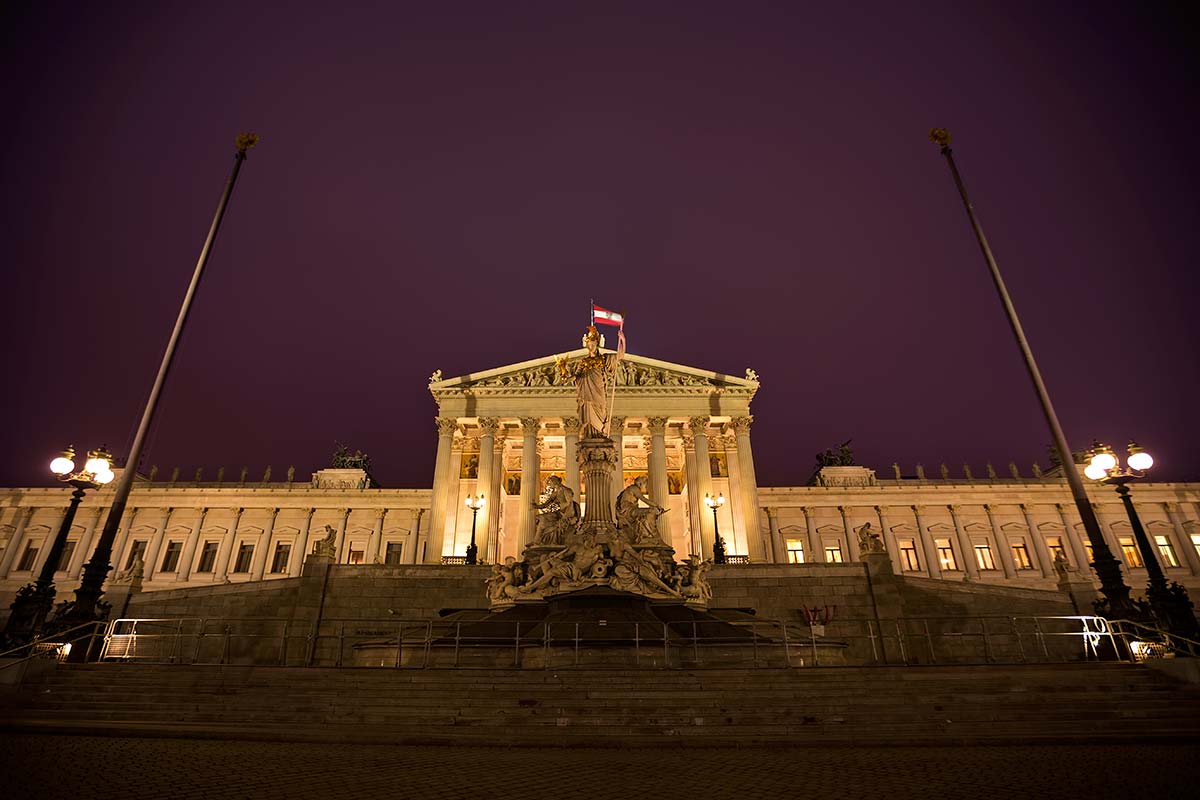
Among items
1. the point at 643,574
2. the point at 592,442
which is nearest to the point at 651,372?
the point at 592,442

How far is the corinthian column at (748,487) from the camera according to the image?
40.9 m

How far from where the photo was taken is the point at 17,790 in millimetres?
5652


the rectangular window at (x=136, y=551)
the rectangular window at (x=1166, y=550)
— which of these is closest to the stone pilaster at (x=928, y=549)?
the rectangular window at (x=1166, y=550)

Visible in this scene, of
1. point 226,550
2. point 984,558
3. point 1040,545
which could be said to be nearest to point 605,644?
point 984,558

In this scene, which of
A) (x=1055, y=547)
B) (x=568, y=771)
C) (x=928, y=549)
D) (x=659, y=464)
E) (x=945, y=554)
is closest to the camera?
(x=568, y=771)

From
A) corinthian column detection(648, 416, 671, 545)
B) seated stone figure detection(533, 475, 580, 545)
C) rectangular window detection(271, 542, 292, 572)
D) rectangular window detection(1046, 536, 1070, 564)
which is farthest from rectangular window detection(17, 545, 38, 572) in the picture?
rectangular window detection(1046, 536, 1070, 564)

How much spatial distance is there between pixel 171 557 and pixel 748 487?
49.8 meters

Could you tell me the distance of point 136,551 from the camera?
53531mm

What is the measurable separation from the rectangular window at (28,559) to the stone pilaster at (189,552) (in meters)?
11.5

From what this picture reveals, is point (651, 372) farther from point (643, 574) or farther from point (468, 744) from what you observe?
point (468, 744)

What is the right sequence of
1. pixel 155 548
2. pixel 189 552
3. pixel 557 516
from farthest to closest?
pixel 189 552 < pixel 155 548 < pixel 557 516

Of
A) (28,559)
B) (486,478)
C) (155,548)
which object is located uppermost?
(486,478)

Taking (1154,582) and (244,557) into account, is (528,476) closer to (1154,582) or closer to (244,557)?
(244,557)

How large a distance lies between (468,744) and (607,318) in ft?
66.2
